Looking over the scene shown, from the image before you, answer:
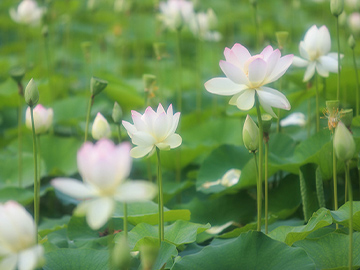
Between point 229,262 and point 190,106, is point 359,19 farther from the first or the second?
point 229,262

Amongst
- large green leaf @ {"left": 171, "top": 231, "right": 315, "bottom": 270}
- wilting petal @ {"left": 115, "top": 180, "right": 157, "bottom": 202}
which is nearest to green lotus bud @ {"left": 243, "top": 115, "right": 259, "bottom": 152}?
large green leaf @ {"left": 171, "top": 231, "right": 315, "bottom": 270}

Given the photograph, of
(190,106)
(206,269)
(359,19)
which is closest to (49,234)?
(206,269)

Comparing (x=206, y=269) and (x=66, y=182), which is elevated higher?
(x=66, y=182)

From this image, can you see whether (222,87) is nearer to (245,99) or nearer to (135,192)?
(245,99)

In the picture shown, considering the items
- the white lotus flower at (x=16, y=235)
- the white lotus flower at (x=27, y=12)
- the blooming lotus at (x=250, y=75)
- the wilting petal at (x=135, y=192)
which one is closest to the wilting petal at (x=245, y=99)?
the blooming lotus at (x=250, y=75)

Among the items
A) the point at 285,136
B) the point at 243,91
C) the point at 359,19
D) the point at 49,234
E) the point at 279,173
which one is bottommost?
the point at 49,234

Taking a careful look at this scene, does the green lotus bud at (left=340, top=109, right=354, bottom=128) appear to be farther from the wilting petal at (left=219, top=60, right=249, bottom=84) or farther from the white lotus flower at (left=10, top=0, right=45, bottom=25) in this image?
the white lotus flower at (left=10, top=0, right=45, bottom=25)
